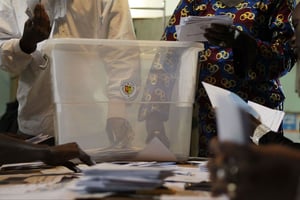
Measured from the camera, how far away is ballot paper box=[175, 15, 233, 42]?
1.46 meters

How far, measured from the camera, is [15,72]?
168 centimetres

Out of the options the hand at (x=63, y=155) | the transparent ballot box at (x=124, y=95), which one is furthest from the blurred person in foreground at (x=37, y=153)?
the transparent ballot box at (x=124, y=95)

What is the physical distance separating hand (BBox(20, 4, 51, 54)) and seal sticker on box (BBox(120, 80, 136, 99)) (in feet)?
1.02

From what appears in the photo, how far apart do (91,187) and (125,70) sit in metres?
0.73

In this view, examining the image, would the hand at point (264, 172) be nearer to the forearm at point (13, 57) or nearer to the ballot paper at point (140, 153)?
the ballot paper at point (140, 153)

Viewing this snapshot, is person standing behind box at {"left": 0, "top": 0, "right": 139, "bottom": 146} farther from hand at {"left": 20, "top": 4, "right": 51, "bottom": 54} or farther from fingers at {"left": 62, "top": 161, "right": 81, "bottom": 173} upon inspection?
fingers at {"left": 62, "top": 161, "right": 81, "bottom": 173}

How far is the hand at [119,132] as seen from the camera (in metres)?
1.44

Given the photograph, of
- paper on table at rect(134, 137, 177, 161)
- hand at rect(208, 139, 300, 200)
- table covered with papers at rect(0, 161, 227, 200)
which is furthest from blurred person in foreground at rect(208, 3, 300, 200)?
paper on table at rect(134, 137, 177, 161)

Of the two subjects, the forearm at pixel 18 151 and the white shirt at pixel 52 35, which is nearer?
the forearm at pixel 18 151

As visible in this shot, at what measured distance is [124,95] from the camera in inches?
56.7

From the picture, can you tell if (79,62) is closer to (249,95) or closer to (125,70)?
(125,70)

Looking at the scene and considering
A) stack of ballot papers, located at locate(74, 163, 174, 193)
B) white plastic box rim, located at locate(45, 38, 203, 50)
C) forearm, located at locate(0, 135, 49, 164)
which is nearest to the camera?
stack of ballot papers, located at locate(74, 163, 174, 193)

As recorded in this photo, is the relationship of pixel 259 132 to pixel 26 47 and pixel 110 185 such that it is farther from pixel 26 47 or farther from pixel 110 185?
pixel 26 47

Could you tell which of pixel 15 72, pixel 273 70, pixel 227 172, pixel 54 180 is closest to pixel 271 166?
pixel 227 172
